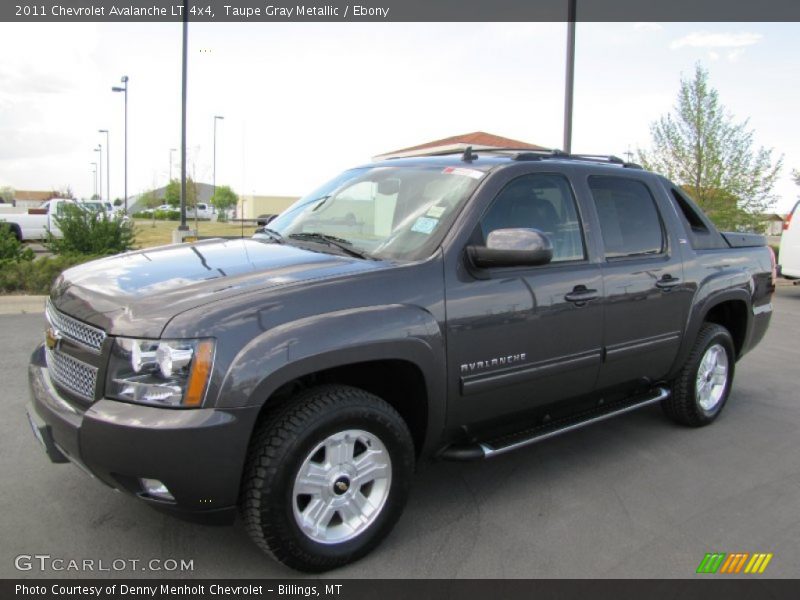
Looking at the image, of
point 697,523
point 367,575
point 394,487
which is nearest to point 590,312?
point 697,523

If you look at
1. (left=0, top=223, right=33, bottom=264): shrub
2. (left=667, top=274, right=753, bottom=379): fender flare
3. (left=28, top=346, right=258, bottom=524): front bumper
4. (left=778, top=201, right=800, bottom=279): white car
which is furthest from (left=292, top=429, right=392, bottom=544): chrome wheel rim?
(left=778, top=201, right=800, bottom=279): white car

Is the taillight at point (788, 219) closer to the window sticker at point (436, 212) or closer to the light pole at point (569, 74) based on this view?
the light pole at point (569, 74)

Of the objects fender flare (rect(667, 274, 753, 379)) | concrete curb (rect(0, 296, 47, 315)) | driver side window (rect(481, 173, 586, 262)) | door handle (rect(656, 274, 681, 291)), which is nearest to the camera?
driver side window (rect(481, 173, 586, 262))

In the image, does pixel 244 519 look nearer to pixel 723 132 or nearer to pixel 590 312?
pixel 590 312

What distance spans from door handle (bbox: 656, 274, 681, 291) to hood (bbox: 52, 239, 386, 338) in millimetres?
2130

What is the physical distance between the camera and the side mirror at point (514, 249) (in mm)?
3252

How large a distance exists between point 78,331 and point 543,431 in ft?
7.99

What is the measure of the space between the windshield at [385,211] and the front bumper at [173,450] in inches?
49.5

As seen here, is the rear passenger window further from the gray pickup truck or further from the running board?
the running board

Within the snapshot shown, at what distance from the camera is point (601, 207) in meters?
4.20

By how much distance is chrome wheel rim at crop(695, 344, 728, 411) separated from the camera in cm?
500

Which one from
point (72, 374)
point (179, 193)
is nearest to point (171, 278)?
point (72, 374)

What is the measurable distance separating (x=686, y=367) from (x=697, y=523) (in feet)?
5.12

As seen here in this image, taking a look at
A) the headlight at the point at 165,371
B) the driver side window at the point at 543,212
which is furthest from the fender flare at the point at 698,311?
the headlight at the point at 165,371
